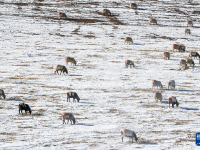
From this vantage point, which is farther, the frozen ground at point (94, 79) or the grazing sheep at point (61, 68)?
the grazing sheep at point (61, 68)

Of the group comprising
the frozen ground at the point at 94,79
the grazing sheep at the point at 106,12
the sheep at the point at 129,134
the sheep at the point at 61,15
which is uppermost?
the grazing sheep at the point at 106,12

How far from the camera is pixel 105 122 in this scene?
25359 mm

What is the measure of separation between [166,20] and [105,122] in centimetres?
5405

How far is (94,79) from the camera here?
37875 millimetres

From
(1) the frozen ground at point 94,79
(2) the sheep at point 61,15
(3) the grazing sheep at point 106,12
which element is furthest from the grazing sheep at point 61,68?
(3) the grazing sheep at point 106,12

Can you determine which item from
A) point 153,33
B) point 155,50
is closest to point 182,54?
point 155,50

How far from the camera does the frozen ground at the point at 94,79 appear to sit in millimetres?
22969

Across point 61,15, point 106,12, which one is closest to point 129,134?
point 61,15

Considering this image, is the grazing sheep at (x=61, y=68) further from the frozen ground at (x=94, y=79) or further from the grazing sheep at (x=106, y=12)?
the grazing sheep at (x=106, y=12)

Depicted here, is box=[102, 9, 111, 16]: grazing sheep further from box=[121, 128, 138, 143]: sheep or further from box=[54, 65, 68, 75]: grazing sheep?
box=[121, 128, 138, 143]: sheep

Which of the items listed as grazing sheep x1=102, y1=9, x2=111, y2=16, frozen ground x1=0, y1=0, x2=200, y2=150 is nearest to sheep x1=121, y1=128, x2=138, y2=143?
frozen ground x1=0, y1=0, x2=200, y2=150

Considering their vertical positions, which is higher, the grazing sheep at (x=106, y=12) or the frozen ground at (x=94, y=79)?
the grazing sheep at (x=106, y=12)

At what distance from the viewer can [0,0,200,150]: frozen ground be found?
75.4ft

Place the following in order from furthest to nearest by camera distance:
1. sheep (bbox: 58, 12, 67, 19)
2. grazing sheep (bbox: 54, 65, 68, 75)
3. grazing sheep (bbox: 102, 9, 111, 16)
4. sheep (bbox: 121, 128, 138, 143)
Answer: grazing sheep (bbox: 102, 9, 111, 16), sheep (bbox: 58, 12, 67, 19), grazing sheep (bbox: 54, 65, 68, 75), sheep (bbox: 121, 128, 138, 143)
